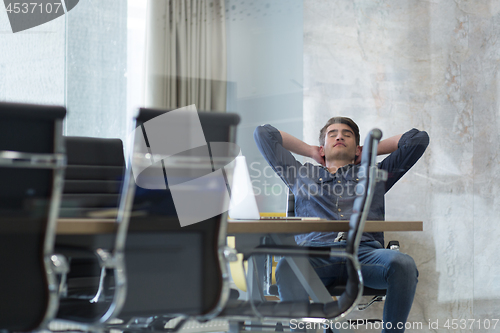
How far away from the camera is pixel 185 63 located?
10.5 ft

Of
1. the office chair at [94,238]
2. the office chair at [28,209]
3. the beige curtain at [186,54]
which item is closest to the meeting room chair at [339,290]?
the office chair at [94,238]

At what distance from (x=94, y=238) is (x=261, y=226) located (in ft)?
1.56

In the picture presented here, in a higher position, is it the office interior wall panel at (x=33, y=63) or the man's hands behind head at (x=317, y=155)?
the office interior wall panel at (x=33, y=63)

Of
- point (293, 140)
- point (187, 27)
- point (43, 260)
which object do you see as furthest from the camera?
point (187, 27)

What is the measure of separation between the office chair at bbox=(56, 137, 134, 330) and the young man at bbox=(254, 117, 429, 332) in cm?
76

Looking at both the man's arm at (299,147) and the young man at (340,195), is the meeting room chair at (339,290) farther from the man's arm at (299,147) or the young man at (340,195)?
the man's arm at (299,147)

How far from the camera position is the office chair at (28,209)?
986mm

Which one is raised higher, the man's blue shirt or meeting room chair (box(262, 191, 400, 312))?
the man's blue shirt

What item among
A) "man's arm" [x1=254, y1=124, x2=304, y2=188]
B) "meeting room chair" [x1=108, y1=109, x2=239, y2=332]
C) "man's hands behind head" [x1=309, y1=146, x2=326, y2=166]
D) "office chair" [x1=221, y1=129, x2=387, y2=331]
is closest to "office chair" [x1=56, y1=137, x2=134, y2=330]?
"meeting room chair" [x1=108, y1=109, x2=239, y2=332]

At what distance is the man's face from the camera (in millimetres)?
2504

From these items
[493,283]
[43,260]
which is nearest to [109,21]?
[43,260]

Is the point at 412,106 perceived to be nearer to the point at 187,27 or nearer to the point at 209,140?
the point at 187,27

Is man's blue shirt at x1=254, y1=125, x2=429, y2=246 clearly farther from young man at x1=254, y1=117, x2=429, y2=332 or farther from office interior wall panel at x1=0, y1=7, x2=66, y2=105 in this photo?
office interior wall panel at x1=0, y1=7, x2=66, y2=105

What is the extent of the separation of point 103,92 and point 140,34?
50 centimetres
